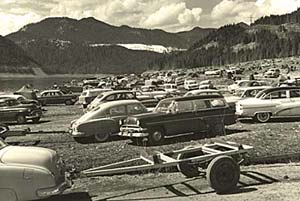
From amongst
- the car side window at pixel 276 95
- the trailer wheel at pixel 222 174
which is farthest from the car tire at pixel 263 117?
the trailer wheel at pixel 222 174

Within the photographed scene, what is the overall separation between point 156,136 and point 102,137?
2.58m

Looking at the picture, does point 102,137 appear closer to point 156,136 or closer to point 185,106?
point 156,136

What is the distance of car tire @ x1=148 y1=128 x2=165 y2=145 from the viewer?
53.9 feet

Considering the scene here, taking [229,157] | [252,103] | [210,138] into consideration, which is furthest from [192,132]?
[229,157]

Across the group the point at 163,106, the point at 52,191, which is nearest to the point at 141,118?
the point at 163,106

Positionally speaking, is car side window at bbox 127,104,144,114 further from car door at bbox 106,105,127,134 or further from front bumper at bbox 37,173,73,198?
front bumper at bbox 37,173,73,198

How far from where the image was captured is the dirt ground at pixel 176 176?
10742 mm

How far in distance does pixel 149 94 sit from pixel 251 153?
25.4 meters

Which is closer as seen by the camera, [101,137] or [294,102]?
[101,137]

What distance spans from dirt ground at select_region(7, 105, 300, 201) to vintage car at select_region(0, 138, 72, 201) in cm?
212

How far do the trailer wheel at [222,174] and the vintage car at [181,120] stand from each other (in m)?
5.66

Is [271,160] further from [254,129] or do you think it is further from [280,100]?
[280,100]

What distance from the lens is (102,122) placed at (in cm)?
1817

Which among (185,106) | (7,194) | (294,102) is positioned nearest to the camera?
(7,194)
